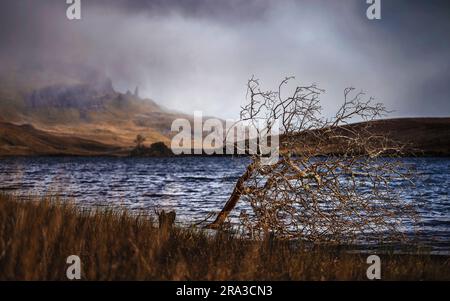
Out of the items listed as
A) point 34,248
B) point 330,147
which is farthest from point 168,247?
point 330,147

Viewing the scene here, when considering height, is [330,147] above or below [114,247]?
above

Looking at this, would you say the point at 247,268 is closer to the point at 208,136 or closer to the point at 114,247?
the point at 114,247

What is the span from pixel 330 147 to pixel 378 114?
1.32 metres

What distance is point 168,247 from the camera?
7426mm

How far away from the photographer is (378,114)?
1016 cm

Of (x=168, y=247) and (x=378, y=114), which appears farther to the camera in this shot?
(x=378, y=114)
